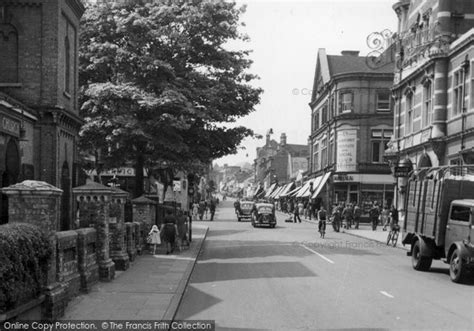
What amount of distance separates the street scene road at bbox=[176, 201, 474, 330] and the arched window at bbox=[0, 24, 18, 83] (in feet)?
28.2

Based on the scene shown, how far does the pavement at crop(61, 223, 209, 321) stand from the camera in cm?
991

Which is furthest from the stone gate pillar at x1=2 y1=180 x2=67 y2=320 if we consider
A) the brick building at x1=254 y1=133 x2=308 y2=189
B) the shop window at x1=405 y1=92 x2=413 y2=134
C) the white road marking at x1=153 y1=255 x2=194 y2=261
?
the brick building at x1=254 y1=133 x2=308 y2=189

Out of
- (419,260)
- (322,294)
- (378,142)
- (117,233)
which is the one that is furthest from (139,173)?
(378,142)

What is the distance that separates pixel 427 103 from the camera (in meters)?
34.6

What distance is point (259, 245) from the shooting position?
84.1 ft

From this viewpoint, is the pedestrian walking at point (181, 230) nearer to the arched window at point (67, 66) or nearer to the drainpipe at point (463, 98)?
the arched window at point (67, 66)

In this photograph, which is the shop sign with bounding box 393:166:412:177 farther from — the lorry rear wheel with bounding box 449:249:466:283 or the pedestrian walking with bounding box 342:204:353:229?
the lorry rear wheel with bounding box 449:249:466:283

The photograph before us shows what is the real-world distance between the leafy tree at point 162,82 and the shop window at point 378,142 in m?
31.7

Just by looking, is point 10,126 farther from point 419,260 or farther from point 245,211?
point 245,211

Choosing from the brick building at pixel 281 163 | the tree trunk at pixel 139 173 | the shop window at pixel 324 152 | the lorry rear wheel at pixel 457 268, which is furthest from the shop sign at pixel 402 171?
the brick building at pixel 281 163

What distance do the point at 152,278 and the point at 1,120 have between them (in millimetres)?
6099

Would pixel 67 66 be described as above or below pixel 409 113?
above

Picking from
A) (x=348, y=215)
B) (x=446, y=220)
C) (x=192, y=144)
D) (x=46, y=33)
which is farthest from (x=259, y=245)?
(x=348, y=215)

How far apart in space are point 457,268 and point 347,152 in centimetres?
4149
